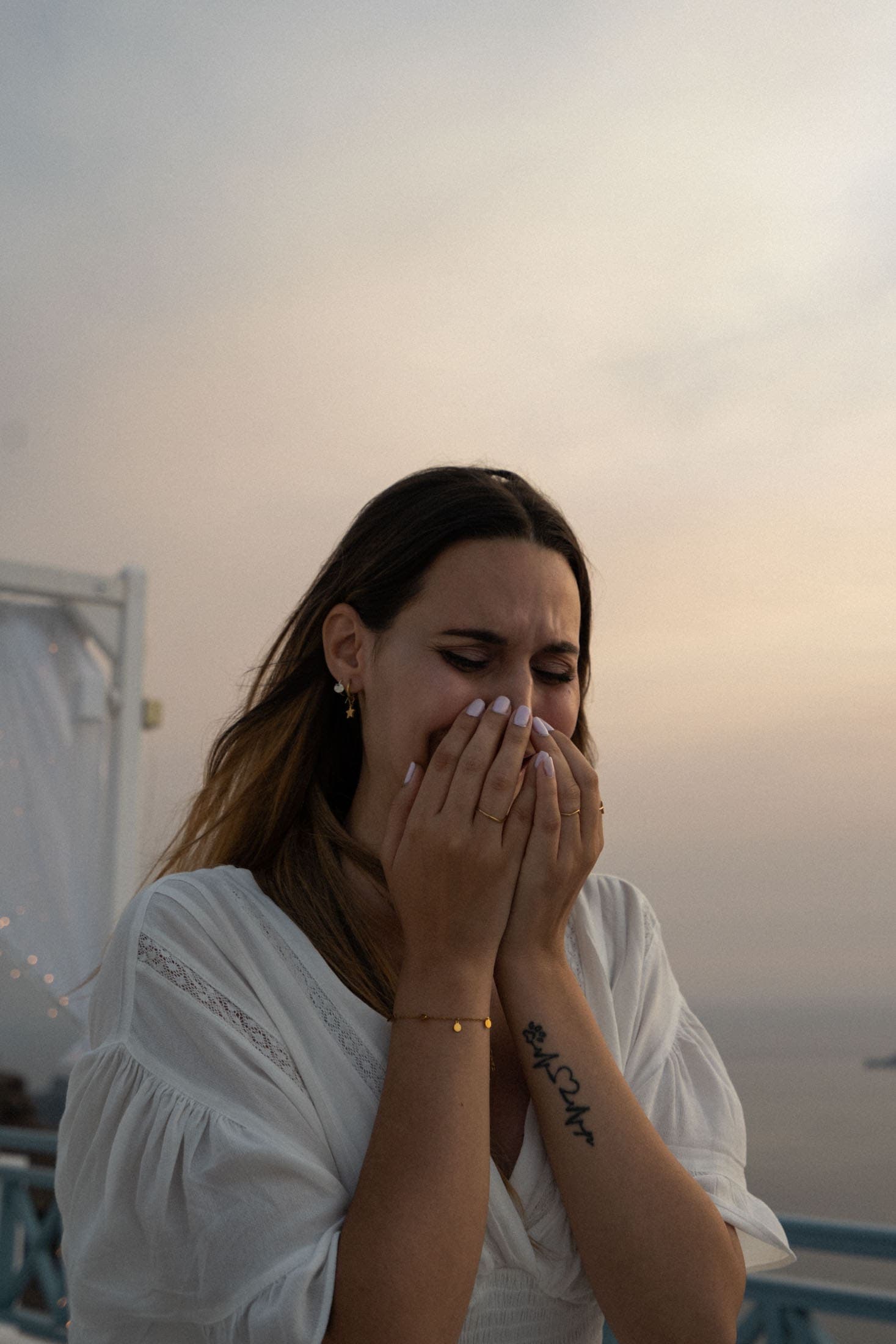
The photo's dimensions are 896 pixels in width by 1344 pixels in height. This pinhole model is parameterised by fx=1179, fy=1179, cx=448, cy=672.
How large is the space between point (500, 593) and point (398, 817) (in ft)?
0.95

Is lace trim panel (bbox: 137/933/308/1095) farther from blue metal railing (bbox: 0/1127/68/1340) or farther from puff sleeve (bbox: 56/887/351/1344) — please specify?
blue metal railing (bbox: 0/1127/68/1340)

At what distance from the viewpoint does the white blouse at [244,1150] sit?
1055mm

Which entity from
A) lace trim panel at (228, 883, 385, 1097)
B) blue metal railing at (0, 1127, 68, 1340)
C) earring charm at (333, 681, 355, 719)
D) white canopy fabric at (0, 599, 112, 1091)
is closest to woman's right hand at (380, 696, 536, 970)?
lace trim panel at (228, 883, 385, 1097)

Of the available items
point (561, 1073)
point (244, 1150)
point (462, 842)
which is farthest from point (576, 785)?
point (244, 1150)

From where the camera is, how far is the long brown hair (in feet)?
4.54

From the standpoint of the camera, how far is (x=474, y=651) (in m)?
1.36

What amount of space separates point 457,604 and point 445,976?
42cm

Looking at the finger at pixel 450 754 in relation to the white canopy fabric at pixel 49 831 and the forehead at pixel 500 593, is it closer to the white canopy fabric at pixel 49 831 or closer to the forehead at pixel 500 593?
the forehead at pixel 500 593

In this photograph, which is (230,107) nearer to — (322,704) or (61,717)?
(61,717)

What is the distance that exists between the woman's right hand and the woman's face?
0.04 meters

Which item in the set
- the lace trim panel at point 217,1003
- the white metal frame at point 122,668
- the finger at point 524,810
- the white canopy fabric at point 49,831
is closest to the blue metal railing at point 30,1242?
the white canopy fabric at point 49,831

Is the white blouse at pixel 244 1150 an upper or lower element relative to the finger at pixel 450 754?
lower

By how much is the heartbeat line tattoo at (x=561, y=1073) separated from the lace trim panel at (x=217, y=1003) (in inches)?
9.6

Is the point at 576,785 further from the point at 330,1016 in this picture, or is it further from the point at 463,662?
the point at 330,1016
